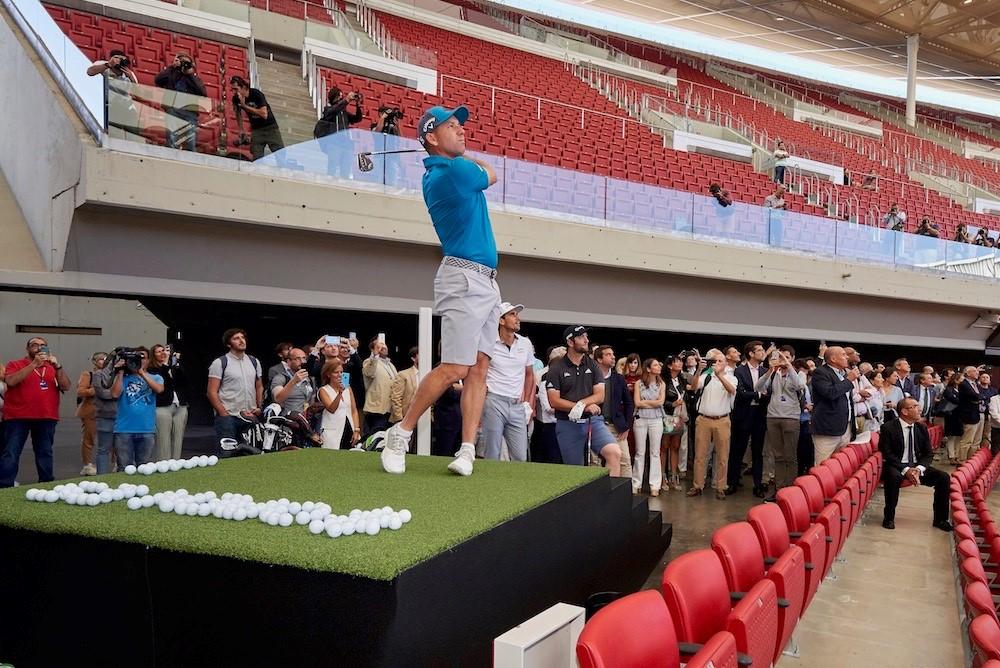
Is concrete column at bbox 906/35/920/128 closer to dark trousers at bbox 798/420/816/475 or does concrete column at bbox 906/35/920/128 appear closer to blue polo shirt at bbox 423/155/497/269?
dark trousers at bbox 798/420/816/475

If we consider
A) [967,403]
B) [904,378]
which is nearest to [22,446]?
[904,378]

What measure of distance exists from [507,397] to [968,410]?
899 centimetres

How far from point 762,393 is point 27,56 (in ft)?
28.9

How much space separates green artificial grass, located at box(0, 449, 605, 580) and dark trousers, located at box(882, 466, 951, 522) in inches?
156

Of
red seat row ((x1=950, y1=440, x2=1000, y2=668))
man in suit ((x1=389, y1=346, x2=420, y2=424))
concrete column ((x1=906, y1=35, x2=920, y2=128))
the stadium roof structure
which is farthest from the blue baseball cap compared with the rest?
concrete column ((x1=906, y1=35, x2=920, y2=128))

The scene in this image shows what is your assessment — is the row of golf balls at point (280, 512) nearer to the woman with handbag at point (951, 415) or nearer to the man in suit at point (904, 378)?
the man in suit at point (904, 378)

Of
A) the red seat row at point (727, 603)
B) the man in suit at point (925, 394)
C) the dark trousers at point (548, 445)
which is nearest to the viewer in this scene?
the red seat row at point (727, 603)

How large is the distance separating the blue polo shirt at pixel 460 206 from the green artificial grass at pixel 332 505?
3.37 ft

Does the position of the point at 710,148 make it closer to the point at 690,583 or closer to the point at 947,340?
the point at 947,340

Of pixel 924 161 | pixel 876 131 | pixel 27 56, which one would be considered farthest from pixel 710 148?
pixel 27 56

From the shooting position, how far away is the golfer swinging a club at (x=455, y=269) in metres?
3.35

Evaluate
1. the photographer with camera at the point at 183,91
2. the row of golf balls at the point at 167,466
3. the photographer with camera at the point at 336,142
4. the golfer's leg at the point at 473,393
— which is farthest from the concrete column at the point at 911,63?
the row of golf balls at the point at 167,466

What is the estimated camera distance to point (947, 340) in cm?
1436

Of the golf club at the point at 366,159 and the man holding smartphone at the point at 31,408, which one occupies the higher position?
the golf club at the point at 366,159
